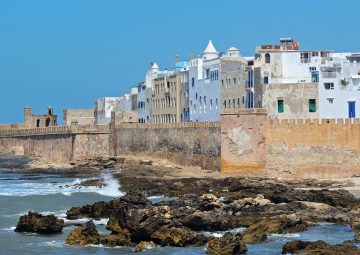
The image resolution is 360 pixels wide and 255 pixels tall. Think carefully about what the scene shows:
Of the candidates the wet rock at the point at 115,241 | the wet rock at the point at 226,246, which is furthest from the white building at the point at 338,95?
the wet rock at the point at 226,246

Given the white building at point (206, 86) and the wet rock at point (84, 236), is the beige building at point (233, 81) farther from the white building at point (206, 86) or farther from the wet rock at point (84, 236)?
the wet rock at point (84, 236)

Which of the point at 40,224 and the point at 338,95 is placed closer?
the point at 40,224

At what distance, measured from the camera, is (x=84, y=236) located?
28.4 m

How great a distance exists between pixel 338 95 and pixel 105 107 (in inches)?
1555

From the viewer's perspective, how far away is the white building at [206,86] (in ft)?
201

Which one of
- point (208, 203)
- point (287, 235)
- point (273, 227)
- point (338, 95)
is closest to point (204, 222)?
point (273, 227)

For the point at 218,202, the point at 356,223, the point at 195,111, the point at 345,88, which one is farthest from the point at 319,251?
the point at 195,111

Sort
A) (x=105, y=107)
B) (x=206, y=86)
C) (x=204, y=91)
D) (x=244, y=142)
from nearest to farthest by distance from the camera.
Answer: (x=244, y=142) → (x=206, y=86) → (x=204, y=91) → (x=105, y=107)

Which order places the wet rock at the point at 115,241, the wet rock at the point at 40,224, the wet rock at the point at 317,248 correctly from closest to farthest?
the wet rock at the point at 317,248
the wet rock at the point at 115,241
the wet rock at the point at 40,224

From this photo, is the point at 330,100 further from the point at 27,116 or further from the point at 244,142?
the point at 27,116

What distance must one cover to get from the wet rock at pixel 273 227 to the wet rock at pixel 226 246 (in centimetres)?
167

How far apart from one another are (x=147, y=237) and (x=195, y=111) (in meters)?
37.2

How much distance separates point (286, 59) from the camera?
185 ft

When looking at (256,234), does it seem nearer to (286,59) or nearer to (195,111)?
(286,59)
